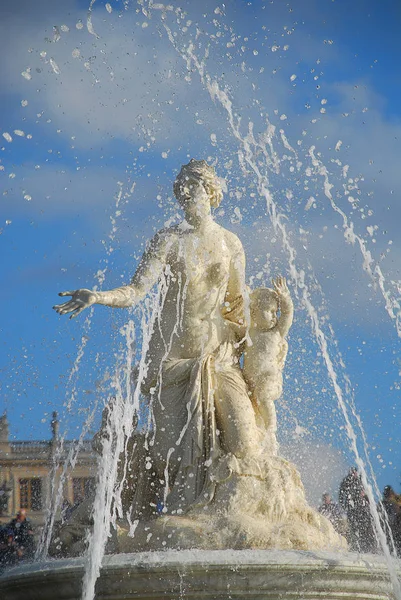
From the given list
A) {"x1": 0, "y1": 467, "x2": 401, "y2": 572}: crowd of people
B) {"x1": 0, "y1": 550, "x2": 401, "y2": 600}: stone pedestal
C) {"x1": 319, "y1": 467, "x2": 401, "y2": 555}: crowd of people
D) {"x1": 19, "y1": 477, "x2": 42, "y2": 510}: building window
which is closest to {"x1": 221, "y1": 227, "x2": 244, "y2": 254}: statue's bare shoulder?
{"x1": 0, "y1": 467, "x2": 401, "y2": 572}: crowd of people

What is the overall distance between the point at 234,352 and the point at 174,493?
1.41m

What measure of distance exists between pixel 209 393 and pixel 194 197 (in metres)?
1.84

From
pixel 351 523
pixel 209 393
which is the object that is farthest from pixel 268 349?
pixel 351 523

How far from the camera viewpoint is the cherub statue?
8320 mm

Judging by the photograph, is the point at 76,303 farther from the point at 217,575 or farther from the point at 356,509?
the point at 356,509

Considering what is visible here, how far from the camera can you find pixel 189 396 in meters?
7.90

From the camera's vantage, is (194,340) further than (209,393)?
Yes

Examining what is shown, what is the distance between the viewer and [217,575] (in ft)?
21.3

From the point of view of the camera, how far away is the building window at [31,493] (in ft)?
151

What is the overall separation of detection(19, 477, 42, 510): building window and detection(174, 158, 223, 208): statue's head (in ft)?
127

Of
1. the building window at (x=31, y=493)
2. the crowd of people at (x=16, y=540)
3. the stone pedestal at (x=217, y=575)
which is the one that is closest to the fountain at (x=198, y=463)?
the stone pedestal at (x=217, y=575)

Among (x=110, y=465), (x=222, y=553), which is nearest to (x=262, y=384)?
(x=110, y=465)

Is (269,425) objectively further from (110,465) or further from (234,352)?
(110,465)

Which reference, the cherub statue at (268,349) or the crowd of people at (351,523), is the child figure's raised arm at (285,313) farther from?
the crowd of people at (351,523)
